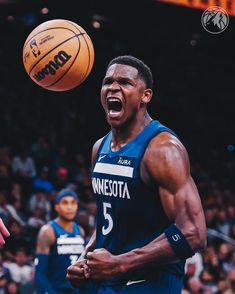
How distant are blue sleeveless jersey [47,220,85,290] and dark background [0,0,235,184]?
6362mm

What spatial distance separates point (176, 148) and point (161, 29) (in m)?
14.2

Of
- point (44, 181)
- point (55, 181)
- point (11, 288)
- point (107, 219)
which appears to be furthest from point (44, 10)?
point (107, 219)

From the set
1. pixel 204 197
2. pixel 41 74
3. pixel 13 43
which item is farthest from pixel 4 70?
pixel 41 74

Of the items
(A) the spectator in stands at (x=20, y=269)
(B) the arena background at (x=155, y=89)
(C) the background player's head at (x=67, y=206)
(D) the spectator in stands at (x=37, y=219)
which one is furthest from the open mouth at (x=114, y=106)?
(B) the arena background at (x=155, y=89)

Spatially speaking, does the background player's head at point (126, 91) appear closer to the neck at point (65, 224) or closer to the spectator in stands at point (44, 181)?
the neck at point (65, 224)

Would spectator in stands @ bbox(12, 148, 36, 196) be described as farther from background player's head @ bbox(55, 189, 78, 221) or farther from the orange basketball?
the orange basketball

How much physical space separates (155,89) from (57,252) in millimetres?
13968

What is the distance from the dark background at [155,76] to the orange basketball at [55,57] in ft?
26.8

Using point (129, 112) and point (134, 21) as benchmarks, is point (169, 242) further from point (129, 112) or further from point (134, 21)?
point (134, 21)

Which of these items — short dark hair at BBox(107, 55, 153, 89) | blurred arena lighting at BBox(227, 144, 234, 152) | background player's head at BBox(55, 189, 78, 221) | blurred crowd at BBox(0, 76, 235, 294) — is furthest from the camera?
blurred arena lighting at BBox(227, 144, 234, 152)

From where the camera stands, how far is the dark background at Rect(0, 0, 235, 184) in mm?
15727

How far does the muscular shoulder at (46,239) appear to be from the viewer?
8195mm

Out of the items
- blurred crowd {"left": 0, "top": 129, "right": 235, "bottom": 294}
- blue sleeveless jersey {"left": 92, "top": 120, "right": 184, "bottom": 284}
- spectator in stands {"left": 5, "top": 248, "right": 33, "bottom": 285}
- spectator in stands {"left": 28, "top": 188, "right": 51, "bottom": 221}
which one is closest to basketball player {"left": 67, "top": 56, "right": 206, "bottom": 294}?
blue sleeveless jersey {"left": 92, "top": 120, "right": 184, "bottom": 284}

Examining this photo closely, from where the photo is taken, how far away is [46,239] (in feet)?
27.0
